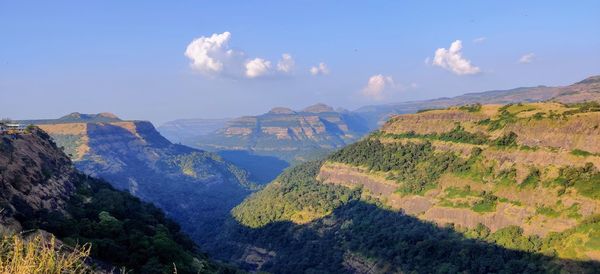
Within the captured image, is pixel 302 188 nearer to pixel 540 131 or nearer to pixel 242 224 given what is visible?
pixel 242 224

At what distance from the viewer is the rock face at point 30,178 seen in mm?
50344

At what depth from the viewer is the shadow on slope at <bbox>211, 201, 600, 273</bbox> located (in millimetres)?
70938

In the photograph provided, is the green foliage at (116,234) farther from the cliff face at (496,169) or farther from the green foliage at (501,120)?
the green foliage at (501,120)

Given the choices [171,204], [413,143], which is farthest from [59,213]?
[171,204]

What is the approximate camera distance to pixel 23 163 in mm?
64375

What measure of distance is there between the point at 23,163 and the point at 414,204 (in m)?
75.3

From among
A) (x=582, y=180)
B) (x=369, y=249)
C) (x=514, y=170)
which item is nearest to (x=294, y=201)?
(x=369, y=249)

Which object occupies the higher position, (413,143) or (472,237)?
(413,143)

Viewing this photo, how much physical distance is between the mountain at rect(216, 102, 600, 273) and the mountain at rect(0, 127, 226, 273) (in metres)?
35.8

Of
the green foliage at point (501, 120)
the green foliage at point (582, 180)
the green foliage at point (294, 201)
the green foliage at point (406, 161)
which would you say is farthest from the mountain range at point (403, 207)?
the green foliage at point (294, 201)

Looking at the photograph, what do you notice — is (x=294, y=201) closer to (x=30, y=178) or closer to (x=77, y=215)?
(x=77, y=215)

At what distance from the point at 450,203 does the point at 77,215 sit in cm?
6803

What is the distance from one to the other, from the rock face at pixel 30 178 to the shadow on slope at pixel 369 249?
1974 inches

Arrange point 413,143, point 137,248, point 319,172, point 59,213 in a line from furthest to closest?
1. point 319,172
2. point 413,143
3. point 59,213
4. point 137,248
